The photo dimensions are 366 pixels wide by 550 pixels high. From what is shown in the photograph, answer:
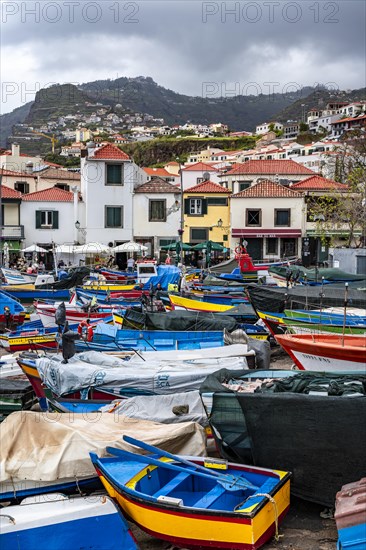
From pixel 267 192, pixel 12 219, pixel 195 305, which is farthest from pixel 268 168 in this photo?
pixel 195 305

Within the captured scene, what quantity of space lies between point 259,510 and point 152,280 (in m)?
24.6

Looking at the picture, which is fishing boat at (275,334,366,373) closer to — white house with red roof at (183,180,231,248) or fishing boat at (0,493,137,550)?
fishing boat at (0,493,137,550)

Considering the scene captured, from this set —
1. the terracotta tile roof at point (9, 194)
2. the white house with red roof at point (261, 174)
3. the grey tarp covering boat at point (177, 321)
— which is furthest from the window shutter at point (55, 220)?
the grey tarp covering boat at point (177, 321)

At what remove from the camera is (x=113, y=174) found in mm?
47844

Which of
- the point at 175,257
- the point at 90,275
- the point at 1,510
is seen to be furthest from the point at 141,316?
the point at 175,257

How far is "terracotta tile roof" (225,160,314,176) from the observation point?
53594 millimetres

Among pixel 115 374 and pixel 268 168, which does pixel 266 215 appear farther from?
pixel 115 374

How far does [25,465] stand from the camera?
33.0ft

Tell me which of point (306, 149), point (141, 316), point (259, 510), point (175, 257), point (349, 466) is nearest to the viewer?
point (259, 510)

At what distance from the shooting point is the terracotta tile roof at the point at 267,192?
4859 centimetres

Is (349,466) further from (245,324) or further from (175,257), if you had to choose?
(175,257)

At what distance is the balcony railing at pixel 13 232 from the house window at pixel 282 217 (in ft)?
56.9

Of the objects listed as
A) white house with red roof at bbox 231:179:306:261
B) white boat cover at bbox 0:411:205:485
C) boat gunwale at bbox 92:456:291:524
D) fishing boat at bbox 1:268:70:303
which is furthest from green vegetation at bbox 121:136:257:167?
boat gunwale at bbox 92:456:291:524

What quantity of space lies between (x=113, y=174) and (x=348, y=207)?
51.9 feet
